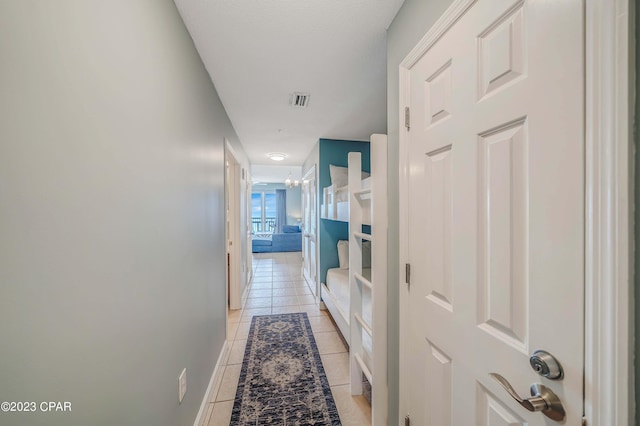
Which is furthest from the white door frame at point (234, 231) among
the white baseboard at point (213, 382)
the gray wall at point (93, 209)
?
the gray wall at point (93, 209)

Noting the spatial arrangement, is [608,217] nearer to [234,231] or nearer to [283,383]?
[283,383]

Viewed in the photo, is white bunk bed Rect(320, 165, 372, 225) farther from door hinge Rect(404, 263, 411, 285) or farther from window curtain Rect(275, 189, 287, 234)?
window curtain Rect(275, 189, 287, 234)

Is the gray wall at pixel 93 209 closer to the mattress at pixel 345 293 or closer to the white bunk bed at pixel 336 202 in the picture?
the mattress at pixel 345 293

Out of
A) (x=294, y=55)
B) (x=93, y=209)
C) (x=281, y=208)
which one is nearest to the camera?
(x=93, y=209)

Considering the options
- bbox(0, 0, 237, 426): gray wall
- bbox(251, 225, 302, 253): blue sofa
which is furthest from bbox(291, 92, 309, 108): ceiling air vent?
bbox(251, 225, 302, 253): blue sofa

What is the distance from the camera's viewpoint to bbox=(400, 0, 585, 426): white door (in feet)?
1.85

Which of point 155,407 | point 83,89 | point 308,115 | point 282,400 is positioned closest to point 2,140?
point 83,89

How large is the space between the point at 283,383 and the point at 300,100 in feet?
8.18

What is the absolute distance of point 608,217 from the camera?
0.49 metres

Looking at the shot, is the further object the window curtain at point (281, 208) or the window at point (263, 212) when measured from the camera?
the window at point (263, 212)

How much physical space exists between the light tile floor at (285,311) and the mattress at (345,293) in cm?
41

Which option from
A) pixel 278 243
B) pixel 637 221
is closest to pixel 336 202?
pixel 637 221

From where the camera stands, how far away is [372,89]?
2150mm

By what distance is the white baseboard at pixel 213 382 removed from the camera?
1630 millimetres
